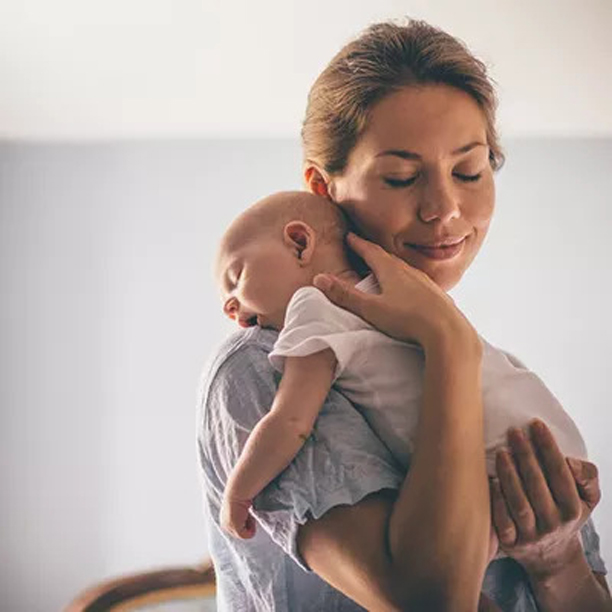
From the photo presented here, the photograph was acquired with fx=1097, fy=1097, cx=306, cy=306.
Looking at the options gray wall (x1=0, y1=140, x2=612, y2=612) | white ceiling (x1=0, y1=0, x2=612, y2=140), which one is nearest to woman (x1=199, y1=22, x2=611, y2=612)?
white ceiling (x1=0, y1=0, x2=612, y2=140)

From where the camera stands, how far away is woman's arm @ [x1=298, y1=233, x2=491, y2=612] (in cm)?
83

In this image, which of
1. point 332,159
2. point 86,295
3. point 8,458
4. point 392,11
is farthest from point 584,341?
point 332,159

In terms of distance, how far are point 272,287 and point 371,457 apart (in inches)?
8.5

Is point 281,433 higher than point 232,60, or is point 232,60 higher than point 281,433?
point 232,60

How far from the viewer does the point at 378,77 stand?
41.0 inches

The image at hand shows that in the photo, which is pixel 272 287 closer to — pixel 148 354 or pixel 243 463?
pixel 243 463

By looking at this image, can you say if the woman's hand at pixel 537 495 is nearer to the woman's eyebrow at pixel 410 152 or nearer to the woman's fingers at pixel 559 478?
the woman's fingers at pixel 559 478

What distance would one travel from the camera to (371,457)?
2.90 ft

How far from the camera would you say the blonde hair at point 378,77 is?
1043mm

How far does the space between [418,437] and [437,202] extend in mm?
252

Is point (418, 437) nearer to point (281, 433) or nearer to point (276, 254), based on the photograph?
point (281, 433)

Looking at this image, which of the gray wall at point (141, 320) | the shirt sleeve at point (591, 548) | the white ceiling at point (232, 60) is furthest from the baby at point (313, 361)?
the gray wall at point (141, 320)

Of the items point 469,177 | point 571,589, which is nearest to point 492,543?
→ point 571,589

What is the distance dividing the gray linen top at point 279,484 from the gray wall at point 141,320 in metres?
1.64
